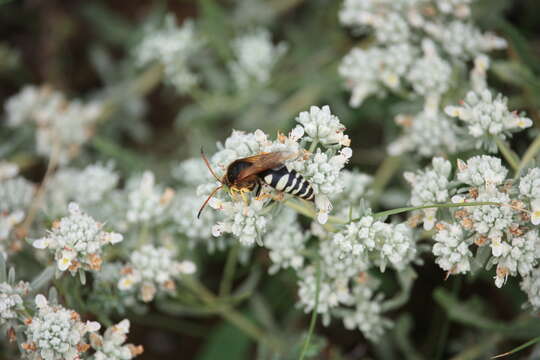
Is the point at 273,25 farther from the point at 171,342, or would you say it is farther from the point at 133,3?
the point at 171,342

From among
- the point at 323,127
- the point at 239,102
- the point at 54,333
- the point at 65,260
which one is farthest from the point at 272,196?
the point at 239,102

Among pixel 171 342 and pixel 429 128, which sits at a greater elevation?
pixel 429 128

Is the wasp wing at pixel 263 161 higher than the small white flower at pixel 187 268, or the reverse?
the wasp wing at pixel 263 161

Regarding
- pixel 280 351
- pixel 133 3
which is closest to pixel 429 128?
pixel 280 351

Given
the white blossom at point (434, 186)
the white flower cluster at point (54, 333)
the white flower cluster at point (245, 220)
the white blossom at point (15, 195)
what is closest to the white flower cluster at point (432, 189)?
the white blossom at point (434, 186)

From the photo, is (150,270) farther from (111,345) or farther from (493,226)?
(493,226)

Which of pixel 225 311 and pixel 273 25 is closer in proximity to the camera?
pixel 225 311

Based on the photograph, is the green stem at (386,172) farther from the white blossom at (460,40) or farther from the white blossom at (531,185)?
the white blossom at (531,185)
